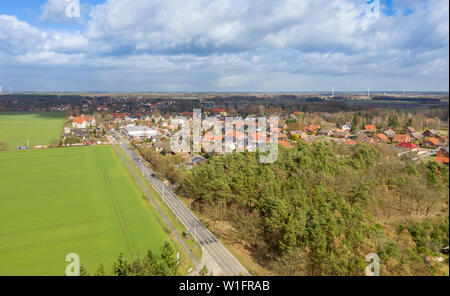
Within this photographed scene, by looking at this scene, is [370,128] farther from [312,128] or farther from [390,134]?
[312,128]

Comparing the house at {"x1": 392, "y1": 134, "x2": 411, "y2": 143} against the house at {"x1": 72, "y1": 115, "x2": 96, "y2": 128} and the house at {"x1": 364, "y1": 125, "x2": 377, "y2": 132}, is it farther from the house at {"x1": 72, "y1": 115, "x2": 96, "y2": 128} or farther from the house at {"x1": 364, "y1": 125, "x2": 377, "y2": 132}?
the house at {"x1": 72, "y1": 115, "x2": 96, "y2": 128}

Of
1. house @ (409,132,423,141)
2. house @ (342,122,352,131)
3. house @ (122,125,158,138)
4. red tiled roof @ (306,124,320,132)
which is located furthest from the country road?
house @ (342,122,352,131)

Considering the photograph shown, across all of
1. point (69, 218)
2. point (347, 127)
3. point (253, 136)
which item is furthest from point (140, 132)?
point (347, 127)

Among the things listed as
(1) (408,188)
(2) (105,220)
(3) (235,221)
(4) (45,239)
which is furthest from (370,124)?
(4) (45,239)

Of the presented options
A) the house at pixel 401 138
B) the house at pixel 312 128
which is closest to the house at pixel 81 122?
the house at pixel 312 128

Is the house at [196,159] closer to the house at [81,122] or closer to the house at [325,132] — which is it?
the house at [325,132]
